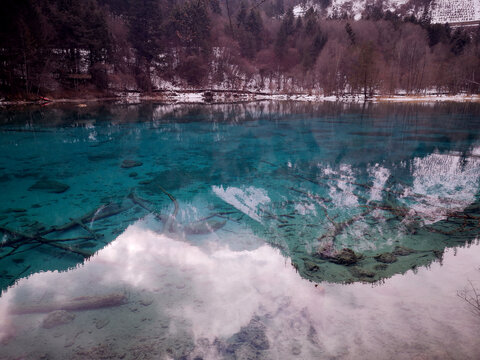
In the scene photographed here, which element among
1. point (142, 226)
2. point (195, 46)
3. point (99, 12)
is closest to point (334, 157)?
point (142, 226)

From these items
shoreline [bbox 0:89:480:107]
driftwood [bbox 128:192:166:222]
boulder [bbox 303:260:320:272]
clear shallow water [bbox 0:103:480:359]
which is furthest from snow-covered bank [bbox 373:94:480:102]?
boulder [bbox 303:260:320:272]

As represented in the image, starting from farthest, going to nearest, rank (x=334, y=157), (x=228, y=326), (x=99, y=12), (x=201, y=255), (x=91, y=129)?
(x=99, y=12)
(x=91, y=129)
(x=334, y=157)
(x=201, y=255)
(x=228, y=326)

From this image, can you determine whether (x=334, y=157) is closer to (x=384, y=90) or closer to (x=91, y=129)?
(x=91, y=129)

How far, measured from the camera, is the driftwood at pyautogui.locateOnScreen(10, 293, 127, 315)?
4.25m

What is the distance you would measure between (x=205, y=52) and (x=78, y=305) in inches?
3266

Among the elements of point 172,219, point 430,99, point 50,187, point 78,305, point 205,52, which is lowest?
point 78,305

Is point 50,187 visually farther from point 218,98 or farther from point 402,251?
point 218,98

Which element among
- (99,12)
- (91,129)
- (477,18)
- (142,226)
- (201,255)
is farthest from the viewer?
(477,18)

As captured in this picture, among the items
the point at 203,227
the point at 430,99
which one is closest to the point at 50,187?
the point at 203,227

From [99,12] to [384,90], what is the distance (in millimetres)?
66449

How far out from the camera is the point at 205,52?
78500mm

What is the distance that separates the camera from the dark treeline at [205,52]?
155ft

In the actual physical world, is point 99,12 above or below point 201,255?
above

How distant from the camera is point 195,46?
80250 mm
